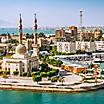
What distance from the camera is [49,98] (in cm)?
884

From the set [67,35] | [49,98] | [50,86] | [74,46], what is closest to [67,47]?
[74,46]

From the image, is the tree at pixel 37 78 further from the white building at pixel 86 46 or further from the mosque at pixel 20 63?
the white building at pixel 86 46

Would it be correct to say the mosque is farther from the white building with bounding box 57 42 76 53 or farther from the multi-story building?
the multi-story building

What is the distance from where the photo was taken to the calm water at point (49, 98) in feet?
27.6

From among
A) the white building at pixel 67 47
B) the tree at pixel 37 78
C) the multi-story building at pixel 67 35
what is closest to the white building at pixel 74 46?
the white building at pixel 67 47

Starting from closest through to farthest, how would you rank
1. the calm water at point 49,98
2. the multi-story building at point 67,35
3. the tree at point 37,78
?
1. the calm water at point 49,98
2. the tree at point 37,78
3. the multi-story building at point 67,35

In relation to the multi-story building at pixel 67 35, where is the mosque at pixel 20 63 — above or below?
below

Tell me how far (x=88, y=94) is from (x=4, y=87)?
8.27ft

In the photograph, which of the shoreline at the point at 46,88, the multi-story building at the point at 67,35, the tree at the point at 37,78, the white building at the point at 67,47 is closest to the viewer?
the shoreline at the point at 46,88

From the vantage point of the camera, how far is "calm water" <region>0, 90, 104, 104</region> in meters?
8.43

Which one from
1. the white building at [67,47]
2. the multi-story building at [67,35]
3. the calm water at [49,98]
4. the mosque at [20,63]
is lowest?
the calm water at [49,98]

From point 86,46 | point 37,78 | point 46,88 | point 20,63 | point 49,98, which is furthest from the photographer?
point 86,46

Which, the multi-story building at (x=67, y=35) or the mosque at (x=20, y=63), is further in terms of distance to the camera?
the multi-story building at (x=67, y=35)

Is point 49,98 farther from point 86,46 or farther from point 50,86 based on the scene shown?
point 86,46
